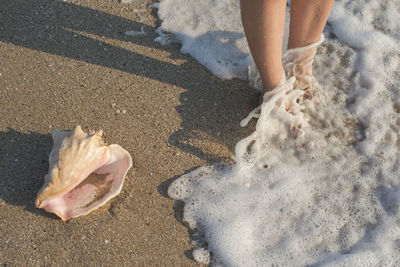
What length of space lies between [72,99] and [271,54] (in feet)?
4.15

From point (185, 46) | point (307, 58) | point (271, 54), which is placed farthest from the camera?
point (185, 46)

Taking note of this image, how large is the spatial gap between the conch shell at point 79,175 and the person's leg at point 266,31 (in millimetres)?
935

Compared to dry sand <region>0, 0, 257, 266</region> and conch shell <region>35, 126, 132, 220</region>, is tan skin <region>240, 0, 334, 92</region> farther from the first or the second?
conch shell <region>35, 126, 132, 220</region>

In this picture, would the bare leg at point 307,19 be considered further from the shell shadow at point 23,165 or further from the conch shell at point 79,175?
the shell shadow at point 23,165

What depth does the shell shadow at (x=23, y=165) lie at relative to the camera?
6.98 feet

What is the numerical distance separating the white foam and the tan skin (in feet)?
0.79

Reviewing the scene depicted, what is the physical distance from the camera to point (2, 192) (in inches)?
84.3

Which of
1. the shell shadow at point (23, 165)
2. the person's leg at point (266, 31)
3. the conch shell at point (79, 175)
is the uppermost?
the person's leg at point (266, 31)

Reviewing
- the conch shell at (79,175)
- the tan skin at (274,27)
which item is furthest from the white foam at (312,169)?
the conch shell at (79,175)

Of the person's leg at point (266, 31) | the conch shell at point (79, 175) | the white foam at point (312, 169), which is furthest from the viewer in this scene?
the white foam at point (312, 169)

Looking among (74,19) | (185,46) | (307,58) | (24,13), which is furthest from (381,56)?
(24,13)

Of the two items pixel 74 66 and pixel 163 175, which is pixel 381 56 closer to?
pixel 163 175

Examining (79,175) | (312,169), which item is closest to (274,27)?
(312,169)

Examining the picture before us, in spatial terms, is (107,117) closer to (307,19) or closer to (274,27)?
(274,27)
